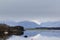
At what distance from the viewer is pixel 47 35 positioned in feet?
5.83

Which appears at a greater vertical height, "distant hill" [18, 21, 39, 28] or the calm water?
"distant hill" [18, 21, 39, 28]

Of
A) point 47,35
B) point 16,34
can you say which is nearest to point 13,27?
point 16,34

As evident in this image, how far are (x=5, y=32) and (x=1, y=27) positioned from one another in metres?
0.03

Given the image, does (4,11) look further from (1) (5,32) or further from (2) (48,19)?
(2) (48,19)

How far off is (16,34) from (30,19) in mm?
103

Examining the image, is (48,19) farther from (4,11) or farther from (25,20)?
(4,11)

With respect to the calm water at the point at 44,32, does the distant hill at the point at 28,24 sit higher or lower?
higher

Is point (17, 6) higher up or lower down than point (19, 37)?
higher up

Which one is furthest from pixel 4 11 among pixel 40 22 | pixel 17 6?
pixel 40 22

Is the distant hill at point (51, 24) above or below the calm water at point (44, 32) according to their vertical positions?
above

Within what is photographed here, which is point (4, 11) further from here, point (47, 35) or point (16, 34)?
point (47, 35)

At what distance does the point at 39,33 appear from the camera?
179 cm

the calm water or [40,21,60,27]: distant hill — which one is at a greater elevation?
[40,21,60,27]: distant hill

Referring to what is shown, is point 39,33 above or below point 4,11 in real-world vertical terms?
below
